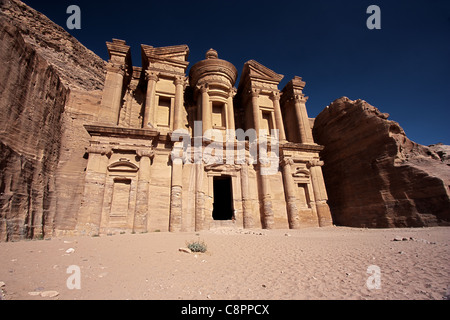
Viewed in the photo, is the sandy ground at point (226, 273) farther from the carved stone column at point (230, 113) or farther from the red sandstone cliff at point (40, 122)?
the carved stone column at point (230, 113)

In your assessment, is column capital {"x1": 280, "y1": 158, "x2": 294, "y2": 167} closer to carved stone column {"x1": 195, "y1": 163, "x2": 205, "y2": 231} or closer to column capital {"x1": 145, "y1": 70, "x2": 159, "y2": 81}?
carved stone column {"x1": 195, "y1": 163, "x2": 205, "y2": 231}

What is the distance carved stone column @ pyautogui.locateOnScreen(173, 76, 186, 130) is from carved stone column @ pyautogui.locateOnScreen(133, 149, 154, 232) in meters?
3.08

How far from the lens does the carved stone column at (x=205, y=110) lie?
1568 cm

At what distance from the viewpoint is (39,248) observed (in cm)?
588

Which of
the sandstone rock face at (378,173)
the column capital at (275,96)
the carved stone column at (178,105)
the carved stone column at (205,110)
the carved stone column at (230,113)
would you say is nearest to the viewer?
the sandstone rock face at (378,173)

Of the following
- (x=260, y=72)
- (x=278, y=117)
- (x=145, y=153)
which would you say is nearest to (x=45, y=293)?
(x=145, y=153)

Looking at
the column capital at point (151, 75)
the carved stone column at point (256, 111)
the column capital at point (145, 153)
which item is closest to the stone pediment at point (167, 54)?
the column capital at point (151, 75)

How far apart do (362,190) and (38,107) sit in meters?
22.2

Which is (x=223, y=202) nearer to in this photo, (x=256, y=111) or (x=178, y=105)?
(x=256, y=111)

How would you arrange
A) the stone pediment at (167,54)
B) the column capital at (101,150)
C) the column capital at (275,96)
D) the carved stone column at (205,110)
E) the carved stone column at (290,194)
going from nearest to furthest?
the column capital at (101,150), the carved stone column at (290,194), the carved stone column at (205,110), the stone pediment at (167,54), the column capital at (275,96)

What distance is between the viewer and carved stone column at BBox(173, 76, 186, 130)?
15.1 m

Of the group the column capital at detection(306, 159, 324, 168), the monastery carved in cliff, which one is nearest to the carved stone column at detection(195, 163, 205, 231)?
the monastery carved in cliff

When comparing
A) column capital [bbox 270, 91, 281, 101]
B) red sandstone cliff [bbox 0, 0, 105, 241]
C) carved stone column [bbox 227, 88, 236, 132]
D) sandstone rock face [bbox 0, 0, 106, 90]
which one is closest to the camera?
red sandstone cliff [bbox 0, 0, 105, 241]

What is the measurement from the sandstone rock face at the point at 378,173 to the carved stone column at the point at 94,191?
1775 cm
